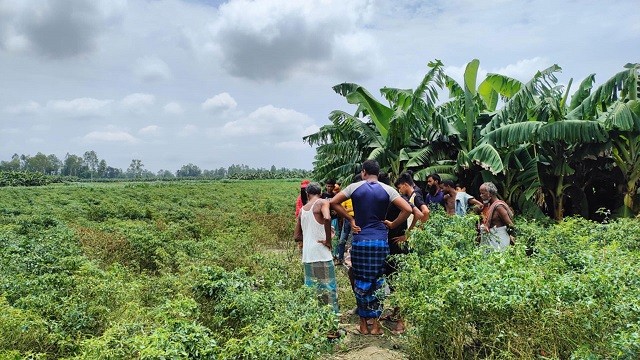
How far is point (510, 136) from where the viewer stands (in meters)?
8.73

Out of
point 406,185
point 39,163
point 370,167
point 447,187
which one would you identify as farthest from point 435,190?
point 39,163

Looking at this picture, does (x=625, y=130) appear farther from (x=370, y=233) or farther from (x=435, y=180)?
(x=370, y=233)

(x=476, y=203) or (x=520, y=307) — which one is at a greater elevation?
(x=476, y=203)

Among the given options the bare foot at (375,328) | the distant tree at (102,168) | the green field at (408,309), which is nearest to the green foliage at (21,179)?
the green field at (408,309)

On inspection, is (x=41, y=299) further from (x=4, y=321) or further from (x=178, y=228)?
(x=178, y=228)

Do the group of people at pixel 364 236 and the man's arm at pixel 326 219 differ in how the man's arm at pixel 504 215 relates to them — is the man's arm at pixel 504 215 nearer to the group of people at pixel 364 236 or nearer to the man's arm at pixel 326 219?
the group of people at pixel 364 236

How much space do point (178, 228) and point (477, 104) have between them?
847 cm

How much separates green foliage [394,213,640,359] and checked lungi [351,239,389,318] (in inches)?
27.3

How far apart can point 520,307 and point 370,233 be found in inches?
74.1

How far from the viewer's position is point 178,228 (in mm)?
11570

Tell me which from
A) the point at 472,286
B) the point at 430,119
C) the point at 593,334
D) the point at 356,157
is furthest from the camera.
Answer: the point at 356,157

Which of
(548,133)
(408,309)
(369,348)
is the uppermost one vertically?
(548,133)

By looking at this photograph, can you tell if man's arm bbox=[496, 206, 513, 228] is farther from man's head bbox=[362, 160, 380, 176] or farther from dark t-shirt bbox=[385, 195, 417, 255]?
man's head bbox=[362, 160, 380, 176]

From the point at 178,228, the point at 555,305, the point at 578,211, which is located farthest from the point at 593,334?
the point at 178,228
